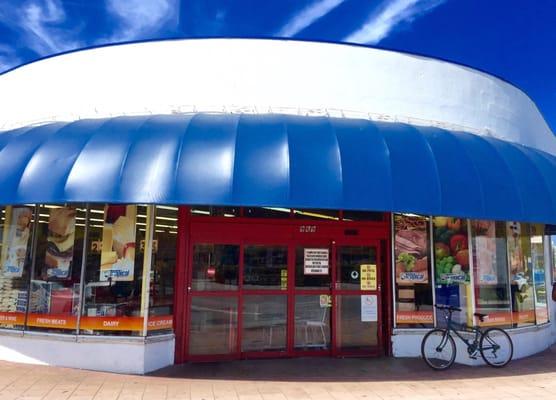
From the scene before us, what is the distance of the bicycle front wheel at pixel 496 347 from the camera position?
8.99 meters

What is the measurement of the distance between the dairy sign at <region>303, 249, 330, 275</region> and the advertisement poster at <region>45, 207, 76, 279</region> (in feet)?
14.2

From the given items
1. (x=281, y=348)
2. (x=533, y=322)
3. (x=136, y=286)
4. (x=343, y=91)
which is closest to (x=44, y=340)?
(x=136, y=286)

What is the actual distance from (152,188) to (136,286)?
2319 mm

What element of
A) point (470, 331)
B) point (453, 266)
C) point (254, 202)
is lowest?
point (470, 331)

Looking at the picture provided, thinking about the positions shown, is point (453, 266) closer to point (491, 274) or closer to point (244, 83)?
point (491, 274)

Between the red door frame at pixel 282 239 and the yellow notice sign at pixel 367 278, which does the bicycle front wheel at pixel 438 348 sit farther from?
the yellow notice sign at pixel 367 278

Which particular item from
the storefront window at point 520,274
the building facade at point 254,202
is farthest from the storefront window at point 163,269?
the storefront window at point 520,274

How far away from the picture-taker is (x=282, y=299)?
9.45 metres

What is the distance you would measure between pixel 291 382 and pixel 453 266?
4.12 m

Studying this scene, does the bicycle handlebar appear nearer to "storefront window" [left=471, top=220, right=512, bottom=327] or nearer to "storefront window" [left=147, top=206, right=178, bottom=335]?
"storefront window" [left=471, top=220, right=512, bottom=327]

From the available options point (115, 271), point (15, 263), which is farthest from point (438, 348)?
point (15, 263)

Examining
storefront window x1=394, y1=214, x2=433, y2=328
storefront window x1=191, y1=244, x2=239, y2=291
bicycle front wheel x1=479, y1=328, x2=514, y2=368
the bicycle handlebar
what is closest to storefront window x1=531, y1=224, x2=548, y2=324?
bicycle front wheel x1=479, y1=328, x2=514, y2=368

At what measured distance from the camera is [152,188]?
7145mm

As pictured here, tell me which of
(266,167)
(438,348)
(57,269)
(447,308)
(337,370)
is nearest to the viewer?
(266,167)
